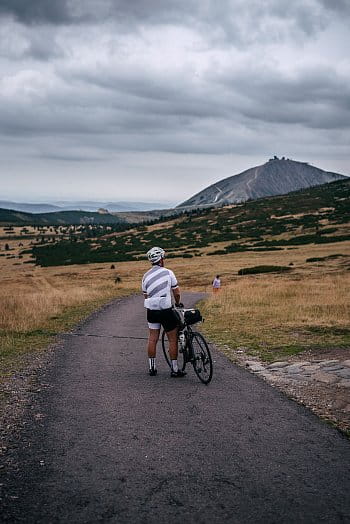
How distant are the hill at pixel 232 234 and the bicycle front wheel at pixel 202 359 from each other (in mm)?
68808

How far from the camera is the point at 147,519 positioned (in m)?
4.24

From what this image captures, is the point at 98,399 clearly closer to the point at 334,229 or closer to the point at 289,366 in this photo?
the point at 289,366

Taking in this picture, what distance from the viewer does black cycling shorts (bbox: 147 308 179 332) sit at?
948 cm

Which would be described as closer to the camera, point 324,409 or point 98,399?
point 324,409

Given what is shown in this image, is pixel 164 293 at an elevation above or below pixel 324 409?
above

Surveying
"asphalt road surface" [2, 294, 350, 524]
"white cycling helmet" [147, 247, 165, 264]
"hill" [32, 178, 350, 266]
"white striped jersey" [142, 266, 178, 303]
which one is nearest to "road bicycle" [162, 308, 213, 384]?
"asphalt road surface" [2, 294, 350, 524]

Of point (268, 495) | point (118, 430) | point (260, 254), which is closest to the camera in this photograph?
point (268, 495)

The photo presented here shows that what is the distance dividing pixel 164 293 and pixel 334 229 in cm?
9301

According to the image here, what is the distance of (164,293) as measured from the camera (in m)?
9.38

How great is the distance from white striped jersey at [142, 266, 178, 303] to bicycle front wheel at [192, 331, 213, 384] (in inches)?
40.7

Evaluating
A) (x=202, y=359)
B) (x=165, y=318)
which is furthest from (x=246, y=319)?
(x=202, y=359)

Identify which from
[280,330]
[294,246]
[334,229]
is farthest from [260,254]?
[280,330]

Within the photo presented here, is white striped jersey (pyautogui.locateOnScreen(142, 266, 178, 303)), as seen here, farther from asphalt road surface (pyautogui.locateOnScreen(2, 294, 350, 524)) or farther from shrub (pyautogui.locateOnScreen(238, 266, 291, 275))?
shrub (pyautogui.locateOnScreen(238, 266, 291, 275))

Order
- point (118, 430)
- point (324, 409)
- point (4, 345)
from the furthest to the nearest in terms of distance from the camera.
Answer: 1. point (4, 345)
2. point (324, 409)
3. point (118, 430)
